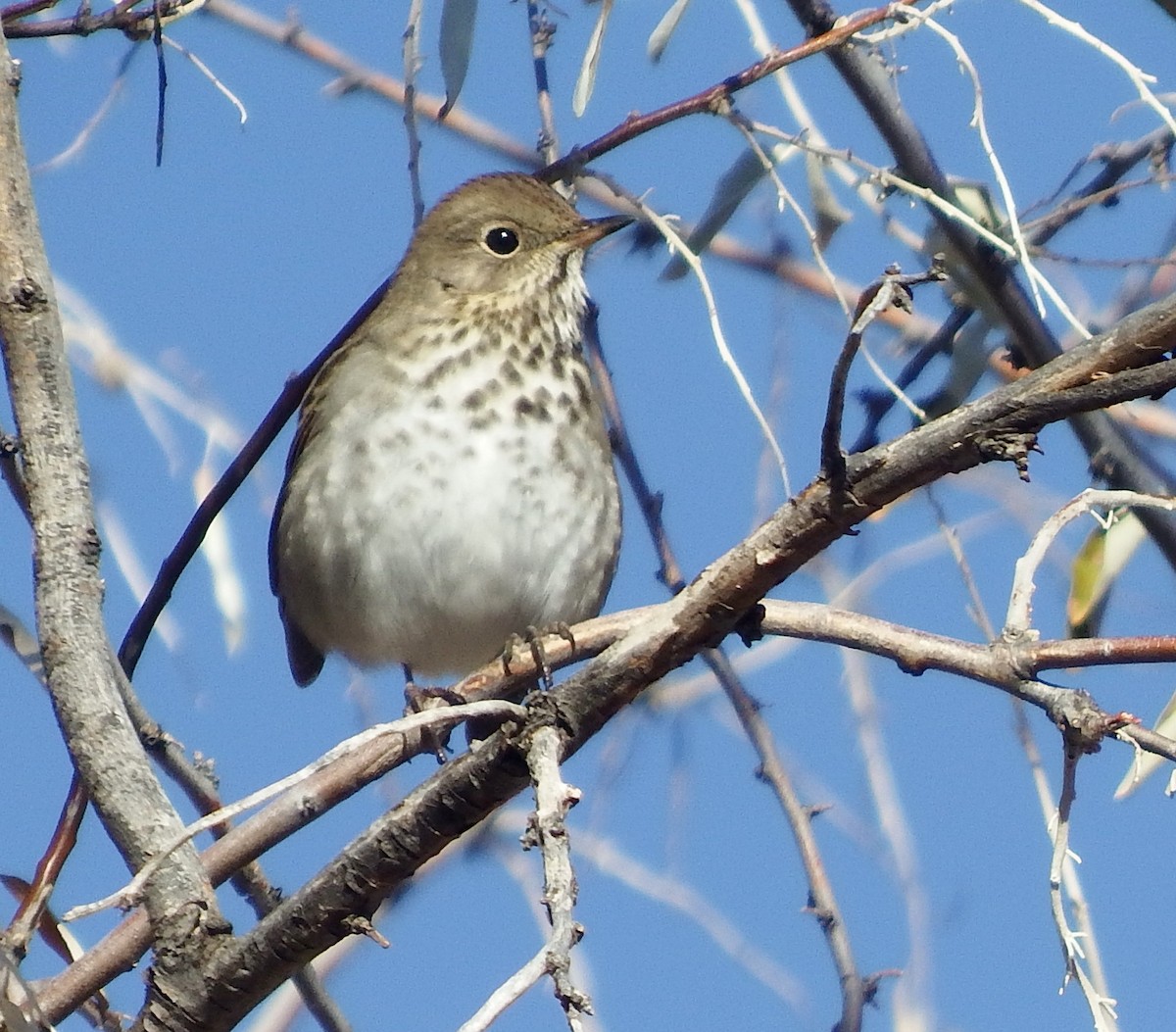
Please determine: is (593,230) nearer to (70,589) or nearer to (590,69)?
(590,69)

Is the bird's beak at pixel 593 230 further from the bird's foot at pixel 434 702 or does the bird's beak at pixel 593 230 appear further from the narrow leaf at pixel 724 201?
the bird's foot at pixel 434 702

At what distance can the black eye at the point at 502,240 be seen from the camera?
4.39 m

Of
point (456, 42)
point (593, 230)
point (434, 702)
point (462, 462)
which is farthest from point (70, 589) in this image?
point (593, 230)

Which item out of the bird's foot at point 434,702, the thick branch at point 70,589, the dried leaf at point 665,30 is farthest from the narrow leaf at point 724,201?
the thick branch at point 70,589

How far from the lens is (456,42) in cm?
319

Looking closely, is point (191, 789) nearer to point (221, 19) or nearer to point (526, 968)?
point (526, 968)

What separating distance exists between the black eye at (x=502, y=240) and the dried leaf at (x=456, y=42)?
1.18m

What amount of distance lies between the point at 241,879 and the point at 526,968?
4.63 ft

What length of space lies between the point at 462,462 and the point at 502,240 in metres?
0.75

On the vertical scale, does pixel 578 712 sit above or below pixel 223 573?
below

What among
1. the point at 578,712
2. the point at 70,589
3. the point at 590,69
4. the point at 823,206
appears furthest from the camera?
the point at 823,206

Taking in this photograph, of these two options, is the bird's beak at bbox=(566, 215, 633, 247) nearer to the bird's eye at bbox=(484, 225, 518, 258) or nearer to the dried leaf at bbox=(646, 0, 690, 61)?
the bird's eye at bbox=(484, 225, 518, 258)

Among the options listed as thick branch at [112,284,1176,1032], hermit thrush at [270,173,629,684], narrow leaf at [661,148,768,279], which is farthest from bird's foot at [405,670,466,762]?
narrow leaf at [661,148,768,279]

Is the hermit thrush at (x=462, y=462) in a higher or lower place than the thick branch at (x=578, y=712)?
higher
